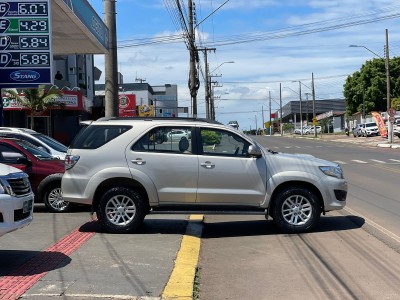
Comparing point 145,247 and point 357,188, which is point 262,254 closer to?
point 145,247

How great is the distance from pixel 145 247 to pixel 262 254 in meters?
1.72

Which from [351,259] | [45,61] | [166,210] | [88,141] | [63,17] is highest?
[63,17]

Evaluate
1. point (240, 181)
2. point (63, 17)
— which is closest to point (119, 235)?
point (240, 181)

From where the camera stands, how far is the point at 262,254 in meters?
7.47

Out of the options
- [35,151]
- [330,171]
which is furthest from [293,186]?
[35,151]

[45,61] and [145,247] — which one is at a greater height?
[45,61]

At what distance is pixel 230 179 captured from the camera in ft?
28.0

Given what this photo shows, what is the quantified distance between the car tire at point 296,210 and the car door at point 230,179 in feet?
1.21

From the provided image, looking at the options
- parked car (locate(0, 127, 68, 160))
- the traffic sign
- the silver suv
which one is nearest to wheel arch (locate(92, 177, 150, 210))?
the silver suv

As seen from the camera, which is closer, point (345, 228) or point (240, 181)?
point (240, 181)

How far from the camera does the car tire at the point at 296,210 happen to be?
8680 mm

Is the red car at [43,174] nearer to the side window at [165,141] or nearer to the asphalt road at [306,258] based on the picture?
the side window at [165,141]

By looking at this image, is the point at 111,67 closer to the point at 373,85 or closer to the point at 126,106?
the point at 126,106

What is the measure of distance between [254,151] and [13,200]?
3.91 metres
